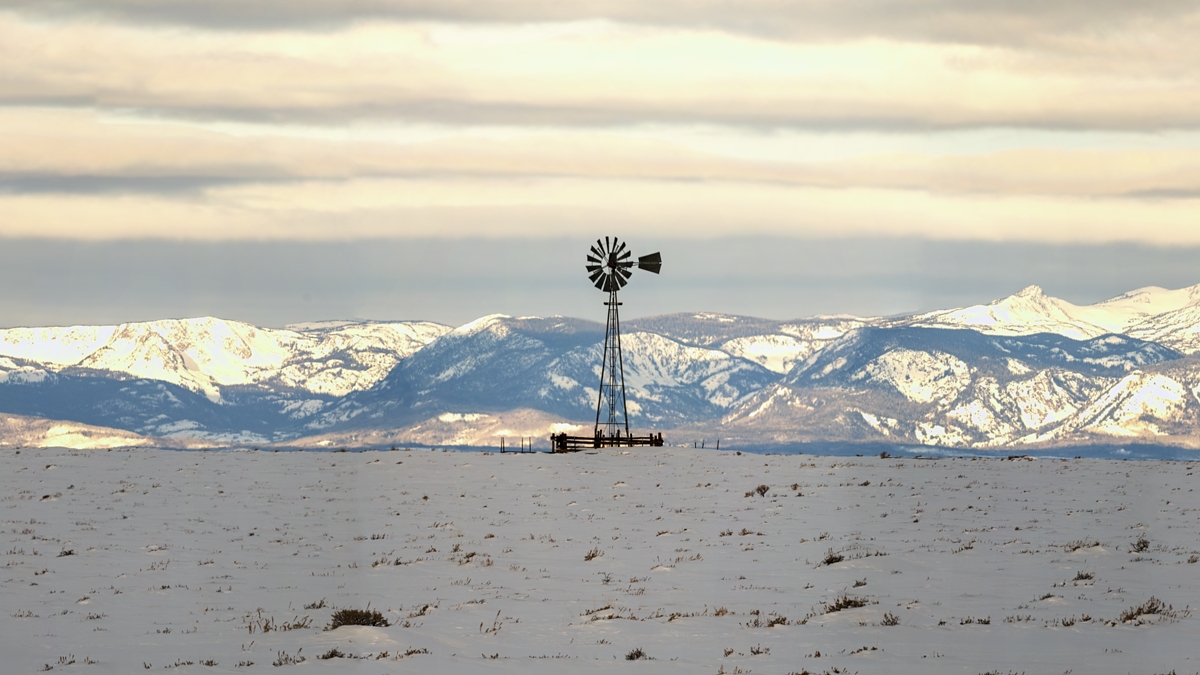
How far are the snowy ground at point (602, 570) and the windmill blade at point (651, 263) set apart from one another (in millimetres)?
31799

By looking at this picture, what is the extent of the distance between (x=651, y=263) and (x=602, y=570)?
5726cm

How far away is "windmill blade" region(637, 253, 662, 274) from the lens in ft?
291

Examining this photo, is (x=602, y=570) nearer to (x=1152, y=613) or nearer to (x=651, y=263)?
(x=1152, y=613)

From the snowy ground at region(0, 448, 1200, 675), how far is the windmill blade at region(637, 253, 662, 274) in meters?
31.8

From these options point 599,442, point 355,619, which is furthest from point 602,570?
point 599,442

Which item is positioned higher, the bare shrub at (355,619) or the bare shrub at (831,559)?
the bare shrub at (831,559)

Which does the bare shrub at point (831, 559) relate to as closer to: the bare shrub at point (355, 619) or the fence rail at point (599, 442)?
the bare shrub at point (355, 619)

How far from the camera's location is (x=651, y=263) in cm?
8894

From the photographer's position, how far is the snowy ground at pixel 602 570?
874 inches

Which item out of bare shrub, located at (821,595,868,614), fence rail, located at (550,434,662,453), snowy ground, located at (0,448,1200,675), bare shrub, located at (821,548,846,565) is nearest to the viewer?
snowy ground, located at (0,448,1200,675)

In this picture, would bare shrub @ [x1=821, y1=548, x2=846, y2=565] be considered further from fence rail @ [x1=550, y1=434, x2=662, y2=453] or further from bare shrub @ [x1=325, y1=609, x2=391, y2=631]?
A: fence rail @ [x1=550, y1=434, x2=662, y2=453]

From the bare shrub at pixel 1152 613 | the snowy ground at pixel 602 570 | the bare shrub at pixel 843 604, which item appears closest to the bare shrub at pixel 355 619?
the snowy ground at pixel 602 570

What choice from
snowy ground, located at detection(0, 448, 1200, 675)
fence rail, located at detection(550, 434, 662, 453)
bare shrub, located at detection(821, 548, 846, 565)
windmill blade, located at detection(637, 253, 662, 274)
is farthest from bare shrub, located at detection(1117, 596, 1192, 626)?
windmill blade, located at detection(637, 253, 662, 274)

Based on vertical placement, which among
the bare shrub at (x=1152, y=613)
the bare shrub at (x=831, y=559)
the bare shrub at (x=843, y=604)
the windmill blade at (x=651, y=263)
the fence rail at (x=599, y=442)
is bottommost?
the bare shrub at (x=843, y=604)
